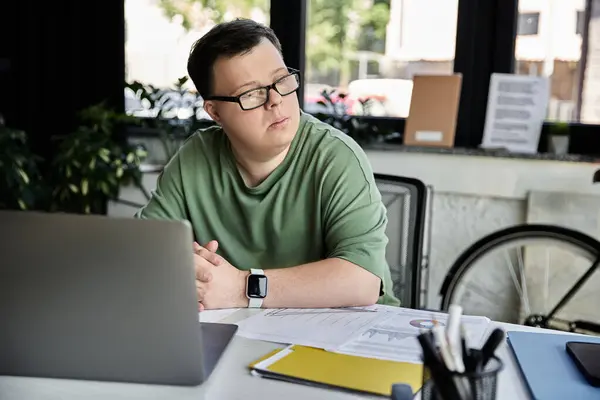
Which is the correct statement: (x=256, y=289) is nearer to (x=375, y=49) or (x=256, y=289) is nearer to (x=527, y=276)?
(x=527, y=276)

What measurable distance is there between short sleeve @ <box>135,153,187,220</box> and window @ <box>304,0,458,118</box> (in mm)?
1178

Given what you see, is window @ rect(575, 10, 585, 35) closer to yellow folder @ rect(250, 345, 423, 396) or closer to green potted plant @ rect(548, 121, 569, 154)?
green potted plant @ rect(548, 121, 569, 154)

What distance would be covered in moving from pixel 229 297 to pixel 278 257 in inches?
11.1

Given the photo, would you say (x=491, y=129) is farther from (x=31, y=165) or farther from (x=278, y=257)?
(x=31, y=165)

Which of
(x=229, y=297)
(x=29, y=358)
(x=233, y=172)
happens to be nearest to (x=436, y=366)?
(x=29, y=358)

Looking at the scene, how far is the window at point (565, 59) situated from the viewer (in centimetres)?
246

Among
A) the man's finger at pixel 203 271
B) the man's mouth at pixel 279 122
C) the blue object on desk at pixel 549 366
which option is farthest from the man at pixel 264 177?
the blue object on desk at pixel 549 366

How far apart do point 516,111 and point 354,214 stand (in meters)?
1.30

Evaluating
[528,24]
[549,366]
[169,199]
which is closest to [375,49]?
[528,24]

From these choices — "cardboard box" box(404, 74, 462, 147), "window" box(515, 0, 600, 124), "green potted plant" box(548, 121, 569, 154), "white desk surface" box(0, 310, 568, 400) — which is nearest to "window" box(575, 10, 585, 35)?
"window" box(515, 0, 600, 124)

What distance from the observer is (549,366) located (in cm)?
98

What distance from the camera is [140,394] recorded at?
2.86 ft

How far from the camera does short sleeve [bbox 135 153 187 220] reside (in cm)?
157

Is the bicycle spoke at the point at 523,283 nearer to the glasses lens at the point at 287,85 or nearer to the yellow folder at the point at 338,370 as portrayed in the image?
the glasses lens at the point at 287,85
